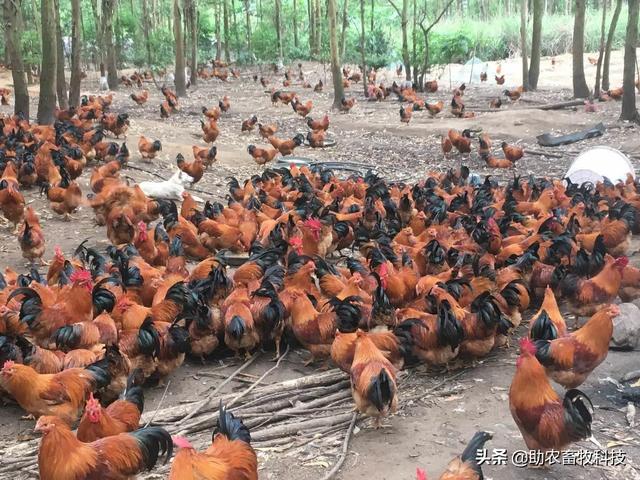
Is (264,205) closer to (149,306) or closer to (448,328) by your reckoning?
(149,306)

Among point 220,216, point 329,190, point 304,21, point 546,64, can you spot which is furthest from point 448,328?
point 304,21

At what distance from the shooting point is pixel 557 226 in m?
7.91

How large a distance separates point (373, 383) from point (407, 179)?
984cm

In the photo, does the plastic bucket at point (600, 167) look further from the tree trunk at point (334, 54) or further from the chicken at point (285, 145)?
the tree trunk at point (334, 54)

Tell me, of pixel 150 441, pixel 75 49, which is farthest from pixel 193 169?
pixel 150 441

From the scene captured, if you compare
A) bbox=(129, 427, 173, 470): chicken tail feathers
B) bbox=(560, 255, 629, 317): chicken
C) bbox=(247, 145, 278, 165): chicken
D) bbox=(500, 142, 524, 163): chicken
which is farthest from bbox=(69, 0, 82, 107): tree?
bbox=(129, 427, 173, 470): chicken tail feathers

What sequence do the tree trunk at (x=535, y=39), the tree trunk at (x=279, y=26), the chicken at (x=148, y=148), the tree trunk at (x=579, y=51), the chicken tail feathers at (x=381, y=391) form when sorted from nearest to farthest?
the chicken tail feathers at (x=381, y=391)
the chicken at (x=148, y=148)
the tree trunk at (x=579, y=51)
the tree trunk at (x=535, y=39)
the tree trunk at (x=279, y=26)

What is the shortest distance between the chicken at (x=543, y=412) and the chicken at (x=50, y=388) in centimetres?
304

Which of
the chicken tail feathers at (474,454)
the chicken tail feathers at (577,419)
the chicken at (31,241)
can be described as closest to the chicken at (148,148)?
the chicken at (31,241)

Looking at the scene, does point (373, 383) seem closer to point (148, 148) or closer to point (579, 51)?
point (148, 148)

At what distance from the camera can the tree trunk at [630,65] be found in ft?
49.2

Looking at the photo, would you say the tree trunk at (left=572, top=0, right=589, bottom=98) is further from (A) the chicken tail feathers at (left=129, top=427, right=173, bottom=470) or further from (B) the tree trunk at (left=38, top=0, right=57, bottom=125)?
(A) the chicken tail feathers at (left=129, top=427, right=173, bottom=470)

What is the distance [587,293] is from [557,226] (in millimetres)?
2027

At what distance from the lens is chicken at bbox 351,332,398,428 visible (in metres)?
4.54
